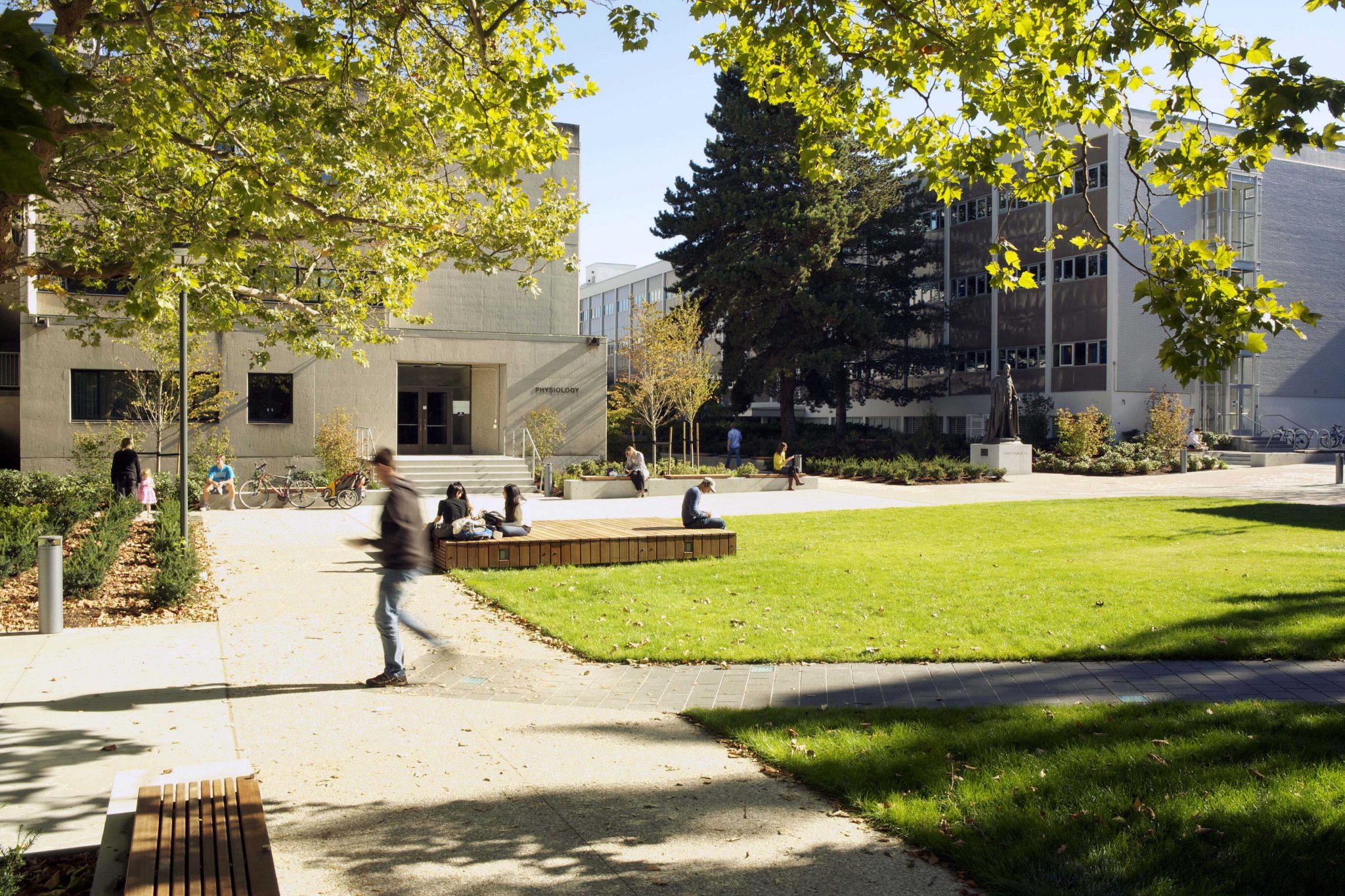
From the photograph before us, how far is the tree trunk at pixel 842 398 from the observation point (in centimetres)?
4428

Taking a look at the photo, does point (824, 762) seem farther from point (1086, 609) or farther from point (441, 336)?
point (441, 336)

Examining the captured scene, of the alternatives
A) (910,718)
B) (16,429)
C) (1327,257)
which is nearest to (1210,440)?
(1327,257)

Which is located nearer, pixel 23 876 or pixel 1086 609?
pixel 23 876

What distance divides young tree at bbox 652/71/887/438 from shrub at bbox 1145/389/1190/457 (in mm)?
13775

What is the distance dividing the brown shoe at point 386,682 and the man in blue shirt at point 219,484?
17.0 meters

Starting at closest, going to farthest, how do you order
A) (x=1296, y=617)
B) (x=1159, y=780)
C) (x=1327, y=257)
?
(x=1159, y=780), (x=1296, y=617), (x=1327, y=257)

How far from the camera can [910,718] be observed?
6.19 meters

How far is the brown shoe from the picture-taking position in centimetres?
736

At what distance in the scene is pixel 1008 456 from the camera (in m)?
34.2

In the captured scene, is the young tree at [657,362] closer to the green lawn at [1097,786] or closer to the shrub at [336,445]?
the shrub at [336,445]

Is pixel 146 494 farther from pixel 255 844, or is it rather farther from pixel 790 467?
pixel 255 844

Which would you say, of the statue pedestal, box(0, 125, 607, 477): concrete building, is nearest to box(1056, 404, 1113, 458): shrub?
the statue pedestal

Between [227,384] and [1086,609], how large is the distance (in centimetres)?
2390

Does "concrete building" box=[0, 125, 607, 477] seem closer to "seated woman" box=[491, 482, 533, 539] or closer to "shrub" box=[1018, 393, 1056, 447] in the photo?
"seated woman" box=[491, 482, 533, 539]
